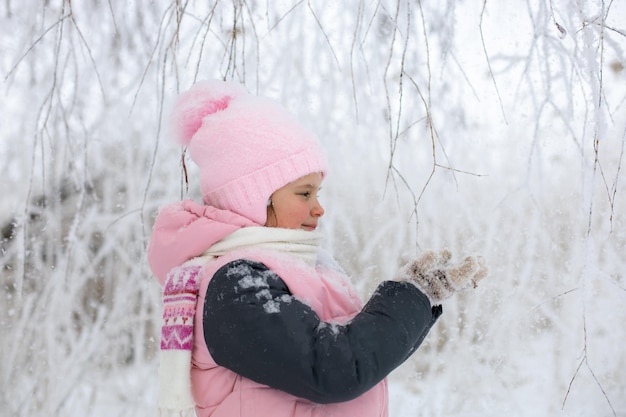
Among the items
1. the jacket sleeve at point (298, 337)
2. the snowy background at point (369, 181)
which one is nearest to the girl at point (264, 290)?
the jacket sleeve at point (298, 337)

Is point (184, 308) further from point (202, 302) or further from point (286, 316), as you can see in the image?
point (286, 316)

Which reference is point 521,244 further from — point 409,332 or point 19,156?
point 19,156

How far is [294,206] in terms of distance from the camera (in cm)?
100

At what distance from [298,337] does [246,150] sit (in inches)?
13.0

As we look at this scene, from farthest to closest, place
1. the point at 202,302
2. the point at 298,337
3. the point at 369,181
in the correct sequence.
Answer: the point at 369,181 < the point at 202,302 < the point at 298,337

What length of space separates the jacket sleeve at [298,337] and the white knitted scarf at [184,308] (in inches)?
2.2

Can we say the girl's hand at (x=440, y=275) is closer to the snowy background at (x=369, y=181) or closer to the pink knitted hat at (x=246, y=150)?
the pink knitted hat at (x=246, y=150)

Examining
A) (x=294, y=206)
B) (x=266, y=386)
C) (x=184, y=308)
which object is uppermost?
(x=294, y=206)

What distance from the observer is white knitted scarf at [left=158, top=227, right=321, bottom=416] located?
3.03 feet

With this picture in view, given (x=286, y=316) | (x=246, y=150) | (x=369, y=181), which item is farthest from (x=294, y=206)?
(x=369, y=181)

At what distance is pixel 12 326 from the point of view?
2.26 metres

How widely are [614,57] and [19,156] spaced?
221 cm

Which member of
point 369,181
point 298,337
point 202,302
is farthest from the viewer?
point 369,181

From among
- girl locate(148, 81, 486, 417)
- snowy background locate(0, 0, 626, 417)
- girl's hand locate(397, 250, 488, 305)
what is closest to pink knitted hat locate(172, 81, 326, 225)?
girl locate(148, 81, 486, 417)
